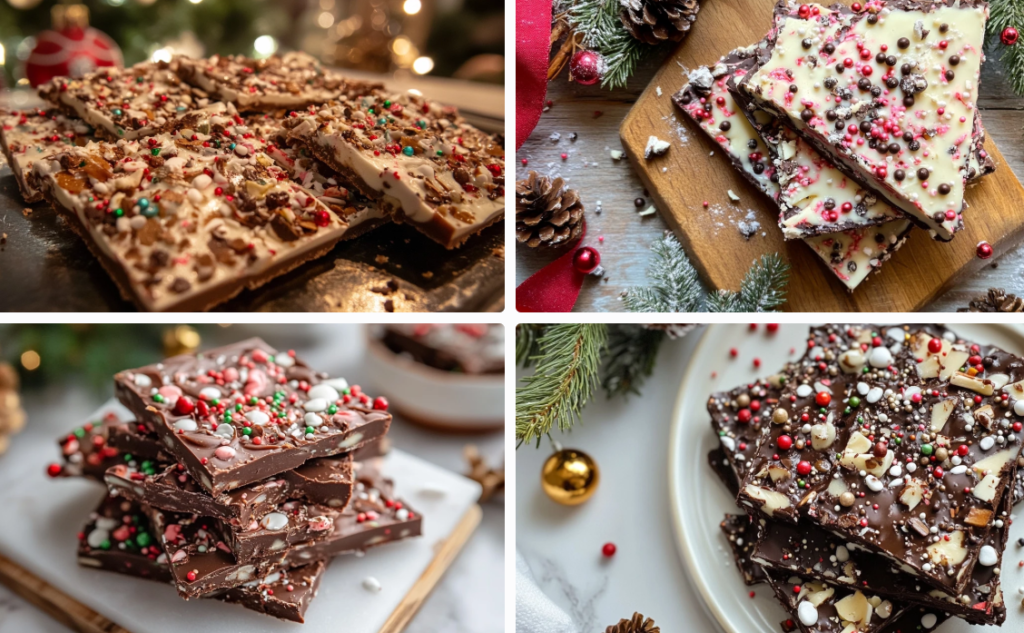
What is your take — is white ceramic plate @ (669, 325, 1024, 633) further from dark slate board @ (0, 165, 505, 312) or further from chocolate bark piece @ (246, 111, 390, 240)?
chocolate bark piece @ (246, 111, 390, 240)

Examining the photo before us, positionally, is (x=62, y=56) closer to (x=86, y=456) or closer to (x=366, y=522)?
(x=86, y=456)

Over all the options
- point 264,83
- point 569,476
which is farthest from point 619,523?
point 264,83

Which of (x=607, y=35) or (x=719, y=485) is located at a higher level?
(x=607, y=35)

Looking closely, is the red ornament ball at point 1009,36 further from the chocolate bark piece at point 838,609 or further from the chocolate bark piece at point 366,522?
the chocolate bark piece at point 366,522

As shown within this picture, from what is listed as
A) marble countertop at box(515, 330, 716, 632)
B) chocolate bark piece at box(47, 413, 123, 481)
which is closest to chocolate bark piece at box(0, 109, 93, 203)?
chocolate bark piece at box(47, 413, 123, 481)

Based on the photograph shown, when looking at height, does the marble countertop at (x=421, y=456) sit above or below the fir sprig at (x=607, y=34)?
below

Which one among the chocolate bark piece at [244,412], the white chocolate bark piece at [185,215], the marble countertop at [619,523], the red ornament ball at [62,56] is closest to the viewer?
the chocolate bark piece at [244,412]

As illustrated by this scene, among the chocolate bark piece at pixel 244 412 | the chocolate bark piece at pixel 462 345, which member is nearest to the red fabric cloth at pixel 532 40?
the chocolate bark piece at pixel 462 345
